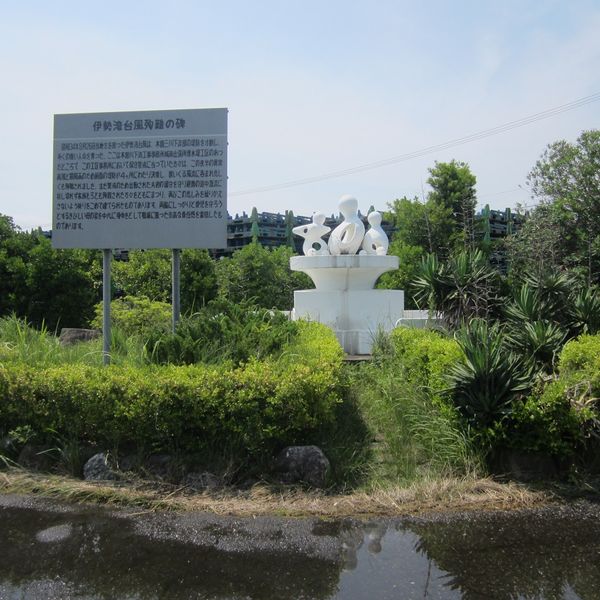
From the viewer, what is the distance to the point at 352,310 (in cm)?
1019

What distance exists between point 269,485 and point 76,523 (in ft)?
4.71

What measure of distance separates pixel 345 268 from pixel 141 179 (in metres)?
4.30

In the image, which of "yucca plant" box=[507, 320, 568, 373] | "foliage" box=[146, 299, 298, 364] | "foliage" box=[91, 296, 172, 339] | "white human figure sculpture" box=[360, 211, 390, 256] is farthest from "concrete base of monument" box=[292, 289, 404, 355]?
"yucca plant" box=[507, 320, 568, 373]

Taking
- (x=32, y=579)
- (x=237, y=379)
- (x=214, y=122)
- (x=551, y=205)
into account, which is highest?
(x=551, y=205)

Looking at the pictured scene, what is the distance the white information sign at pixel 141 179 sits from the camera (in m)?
6.81

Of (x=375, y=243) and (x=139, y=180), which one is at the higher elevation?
(x=139, y=180)

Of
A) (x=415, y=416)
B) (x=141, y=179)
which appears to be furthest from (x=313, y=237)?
(x=415, y=416)

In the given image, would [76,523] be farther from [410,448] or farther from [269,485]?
[410,448]

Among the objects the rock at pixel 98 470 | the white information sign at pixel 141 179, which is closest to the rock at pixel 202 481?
the rock at pixel 98 470

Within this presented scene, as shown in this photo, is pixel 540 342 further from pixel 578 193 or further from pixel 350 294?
pixel 578 193

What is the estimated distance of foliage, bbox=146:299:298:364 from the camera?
602 centimetres

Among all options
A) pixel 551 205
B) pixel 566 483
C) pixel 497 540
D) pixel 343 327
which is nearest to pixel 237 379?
pixel 497 540

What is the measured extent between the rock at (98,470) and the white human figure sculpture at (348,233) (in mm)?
6781

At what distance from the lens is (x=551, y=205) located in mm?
19562
